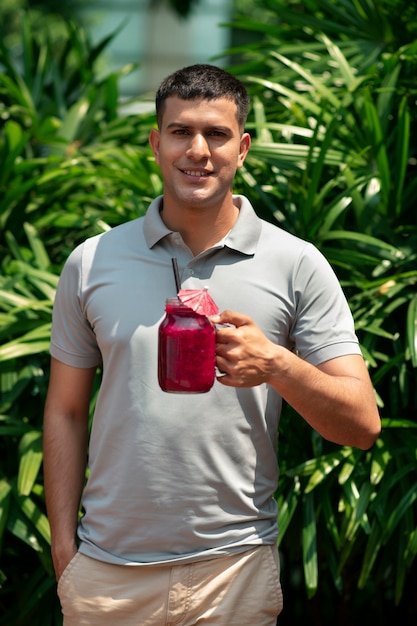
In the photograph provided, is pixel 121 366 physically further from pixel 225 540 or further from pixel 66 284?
pixel 225 540

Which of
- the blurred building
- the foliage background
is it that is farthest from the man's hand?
the blurred building

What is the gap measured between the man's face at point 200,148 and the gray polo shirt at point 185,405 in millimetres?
112

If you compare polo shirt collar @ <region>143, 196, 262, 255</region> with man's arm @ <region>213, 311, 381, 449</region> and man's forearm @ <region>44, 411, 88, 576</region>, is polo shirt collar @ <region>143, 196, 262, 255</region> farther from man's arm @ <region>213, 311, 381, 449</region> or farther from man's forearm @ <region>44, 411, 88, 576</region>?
man's forearm @ <region>44, 411, 88, 576</region>

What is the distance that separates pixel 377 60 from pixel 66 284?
247 centimetres

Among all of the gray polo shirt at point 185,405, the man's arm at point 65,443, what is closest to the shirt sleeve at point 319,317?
the gray polo shirt at point 185,405

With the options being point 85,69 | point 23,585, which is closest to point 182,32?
point 85,69

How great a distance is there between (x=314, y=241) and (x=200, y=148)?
4.67 ft

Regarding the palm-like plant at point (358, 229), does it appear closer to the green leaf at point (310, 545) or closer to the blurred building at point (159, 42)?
the green leaf at point (310, 545)

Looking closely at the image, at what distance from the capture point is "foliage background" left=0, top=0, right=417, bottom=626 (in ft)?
11.0

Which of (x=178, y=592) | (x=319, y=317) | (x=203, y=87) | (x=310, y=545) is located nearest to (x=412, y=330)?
(x=310, y=545)

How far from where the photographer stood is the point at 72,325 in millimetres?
2412

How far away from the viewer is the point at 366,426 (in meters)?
2.27

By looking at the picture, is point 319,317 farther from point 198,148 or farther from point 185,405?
point 198,148

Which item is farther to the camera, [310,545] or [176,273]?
[310,545]
